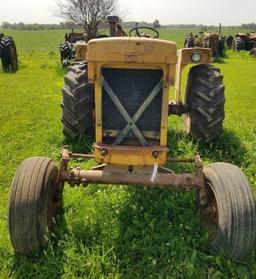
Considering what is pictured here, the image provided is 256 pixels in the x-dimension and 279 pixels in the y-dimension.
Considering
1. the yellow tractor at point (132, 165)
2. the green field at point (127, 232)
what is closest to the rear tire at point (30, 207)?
the yellow tractor at point (132, 165)

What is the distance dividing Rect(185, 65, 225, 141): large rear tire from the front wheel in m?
1.81

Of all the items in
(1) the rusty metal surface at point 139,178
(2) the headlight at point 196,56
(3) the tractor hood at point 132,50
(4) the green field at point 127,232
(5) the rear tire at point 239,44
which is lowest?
(5) the rear tire at point 239,44

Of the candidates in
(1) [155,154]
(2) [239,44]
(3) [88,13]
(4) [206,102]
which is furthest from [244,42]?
(1) [155,154]

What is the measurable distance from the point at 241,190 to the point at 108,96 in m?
1.40

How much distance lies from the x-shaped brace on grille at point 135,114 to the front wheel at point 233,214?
0.77 meters

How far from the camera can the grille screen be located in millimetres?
3381

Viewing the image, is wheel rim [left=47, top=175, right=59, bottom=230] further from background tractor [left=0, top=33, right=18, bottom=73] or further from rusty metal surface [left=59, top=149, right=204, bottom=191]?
background tractor [left=0, top=33, right=18, bottom=73]

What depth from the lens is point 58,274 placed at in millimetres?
3037

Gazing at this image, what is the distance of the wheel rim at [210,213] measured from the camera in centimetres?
332

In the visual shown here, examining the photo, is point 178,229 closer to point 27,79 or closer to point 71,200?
point 71,200

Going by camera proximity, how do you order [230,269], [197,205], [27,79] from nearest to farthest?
[230,269] < [197,205] < [27,79]

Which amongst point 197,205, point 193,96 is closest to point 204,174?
point 197,205

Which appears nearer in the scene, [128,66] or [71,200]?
[128,66]

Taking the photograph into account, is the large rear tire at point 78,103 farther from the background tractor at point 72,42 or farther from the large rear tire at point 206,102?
the background tractor at point 72,42
